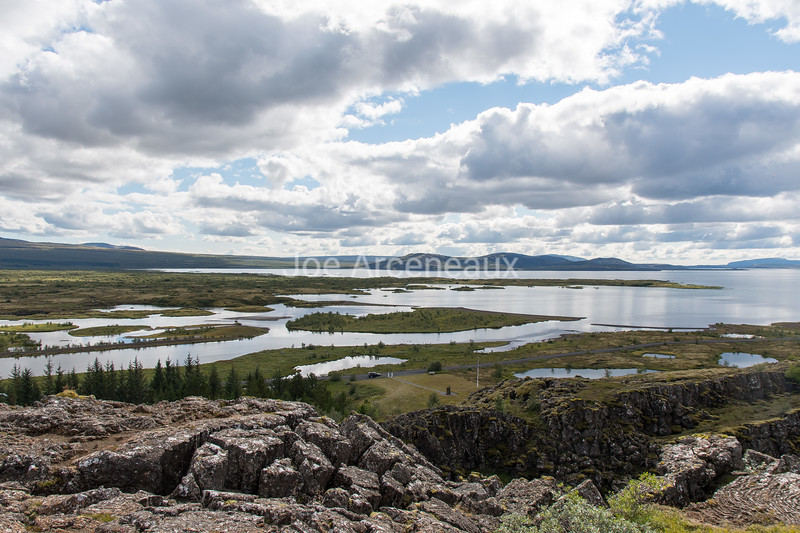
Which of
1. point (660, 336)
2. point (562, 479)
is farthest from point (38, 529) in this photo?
point (660, 336)

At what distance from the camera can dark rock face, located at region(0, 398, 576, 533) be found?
14664 millimetres

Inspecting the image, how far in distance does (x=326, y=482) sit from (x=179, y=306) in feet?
602

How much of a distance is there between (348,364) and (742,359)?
87.0 m

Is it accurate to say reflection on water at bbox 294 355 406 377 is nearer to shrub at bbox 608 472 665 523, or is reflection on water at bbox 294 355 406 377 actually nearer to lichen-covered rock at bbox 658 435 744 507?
lichen-covered rock at bbox 658 435 744 507

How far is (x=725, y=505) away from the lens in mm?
24047

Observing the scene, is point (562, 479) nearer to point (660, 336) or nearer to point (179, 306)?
point (660, 336)

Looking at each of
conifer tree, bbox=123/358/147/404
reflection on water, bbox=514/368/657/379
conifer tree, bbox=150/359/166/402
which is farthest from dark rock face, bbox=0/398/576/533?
reflection on water, bbox=514/368/657/379

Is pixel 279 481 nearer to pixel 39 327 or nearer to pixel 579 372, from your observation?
pixel 579 372

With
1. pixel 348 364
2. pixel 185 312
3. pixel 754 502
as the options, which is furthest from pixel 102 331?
pixel 754 502

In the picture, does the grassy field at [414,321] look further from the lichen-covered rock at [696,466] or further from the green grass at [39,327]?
the lichen-covered rock at [696,466]

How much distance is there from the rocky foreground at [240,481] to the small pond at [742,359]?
270ft

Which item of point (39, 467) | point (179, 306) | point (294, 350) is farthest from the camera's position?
point (179, 306)

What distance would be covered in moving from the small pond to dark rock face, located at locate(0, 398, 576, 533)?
9330 centimetres

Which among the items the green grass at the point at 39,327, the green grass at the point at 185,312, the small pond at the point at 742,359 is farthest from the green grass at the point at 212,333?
the small pond at the point at 742,359
